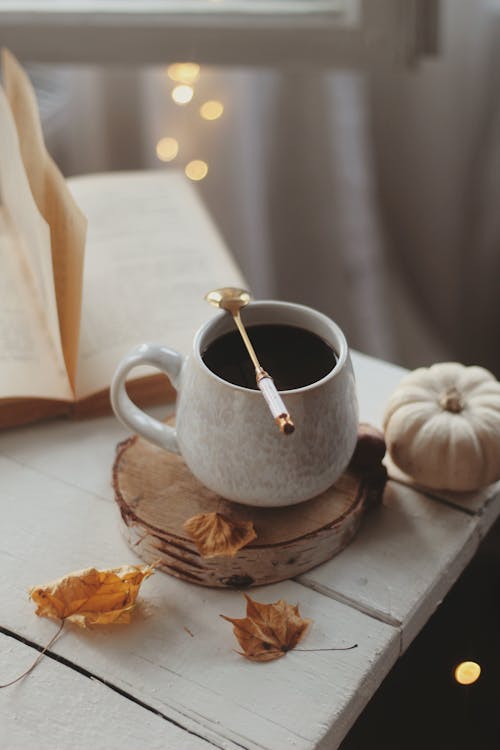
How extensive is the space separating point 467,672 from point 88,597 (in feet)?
1.13

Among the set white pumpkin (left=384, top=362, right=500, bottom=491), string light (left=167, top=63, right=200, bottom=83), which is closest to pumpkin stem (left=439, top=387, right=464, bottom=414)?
white pumpkin (left=384, top=362, right=500, bottom=491)

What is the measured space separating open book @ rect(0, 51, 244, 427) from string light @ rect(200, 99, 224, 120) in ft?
1.21

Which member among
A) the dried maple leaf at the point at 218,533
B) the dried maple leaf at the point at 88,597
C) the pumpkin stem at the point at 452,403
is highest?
the pumpkin stem at the point at 452,403

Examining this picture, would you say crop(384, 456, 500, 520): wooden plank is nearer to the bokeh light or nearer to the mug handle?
the mug handle

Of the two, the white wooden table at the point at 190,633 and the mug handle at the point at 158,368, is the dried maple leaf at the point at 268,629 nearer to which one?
the white wooden table at the point at 190,633

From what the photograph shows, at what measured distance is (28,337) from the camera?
0.86 m

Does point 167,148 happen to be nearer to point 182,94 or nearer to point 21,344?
point 182,94

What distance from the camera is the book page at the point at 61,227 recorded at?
74cm

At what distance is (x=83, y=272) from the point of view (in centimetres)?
84

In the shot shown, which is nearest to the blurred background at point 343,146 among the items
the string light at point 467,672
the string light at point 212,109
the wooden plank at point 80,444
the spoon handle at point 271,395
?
the string light at point 212,109

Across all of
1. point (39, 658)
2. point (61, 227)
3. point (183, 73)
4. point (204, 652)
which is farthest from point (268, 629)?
point (183, 73)

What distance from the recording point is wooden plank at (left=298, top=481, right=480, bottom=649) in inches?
Result: 25.7

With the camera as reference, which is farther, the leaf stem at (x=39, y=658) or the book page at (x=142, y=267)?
the book page at (x=142, y=267)

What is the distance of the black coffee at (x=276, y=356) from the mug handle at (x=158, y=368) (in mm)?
33
